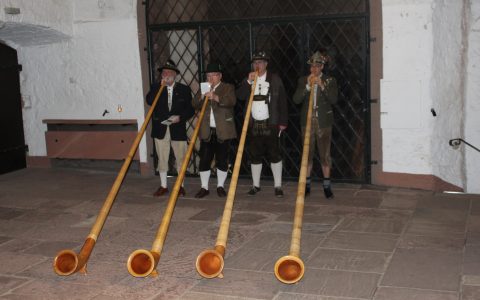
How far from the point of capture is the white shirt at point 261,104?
25.2ft

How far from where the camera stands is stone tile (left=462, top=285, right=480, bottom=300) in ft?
15.1

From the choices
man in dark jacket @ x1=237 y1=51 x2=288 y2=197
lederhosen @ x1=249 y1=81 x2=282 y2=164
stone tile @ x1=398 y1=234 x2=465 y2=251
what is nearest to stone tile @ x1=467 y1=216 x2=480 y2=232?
stone tile @ x1=398 y1=234 x2=465 y2=251

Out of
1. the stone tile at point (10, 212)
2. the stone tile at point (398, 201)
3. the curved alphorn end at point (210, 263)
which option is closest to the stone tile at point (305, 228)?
the stone tile at point (398, 201)

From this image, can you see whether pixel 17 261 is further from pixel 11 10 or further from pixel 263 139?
pixel 11 10

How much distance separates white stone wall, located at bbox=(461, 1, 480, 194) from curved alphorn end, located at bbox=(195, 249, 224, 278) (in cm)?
409

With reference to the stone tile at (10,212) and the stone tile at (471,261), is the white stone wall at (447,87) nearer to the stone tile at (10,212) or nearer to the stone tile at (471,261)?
the stone tile at (471,261)

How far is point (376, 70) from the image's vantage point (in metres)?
8.03

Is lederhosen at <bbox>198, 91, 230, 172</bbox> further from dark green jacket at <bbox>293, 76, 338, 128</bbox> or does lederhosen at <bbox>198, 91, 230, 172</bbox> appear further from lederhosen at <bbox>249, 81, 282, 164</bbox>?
dark green jacket at <bbox>293, 76, 338, 128</bbox>

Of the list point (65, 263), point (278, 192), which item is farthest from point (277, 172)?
point (65, 263)

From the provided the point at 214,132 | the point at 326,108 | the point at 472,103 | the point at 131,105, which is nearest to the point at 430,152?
the point at 472,103

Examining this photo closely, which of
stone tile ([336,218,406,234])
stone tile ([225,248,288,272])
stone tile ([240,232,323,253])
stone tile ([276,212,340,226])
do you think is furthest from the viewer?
stone tile ([276,212,340,226])

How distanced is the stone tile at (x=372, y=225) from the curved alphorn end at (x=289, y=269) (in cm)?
179

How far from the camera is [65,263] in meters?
5.16

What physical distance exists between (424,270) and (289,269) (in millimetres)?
1190
